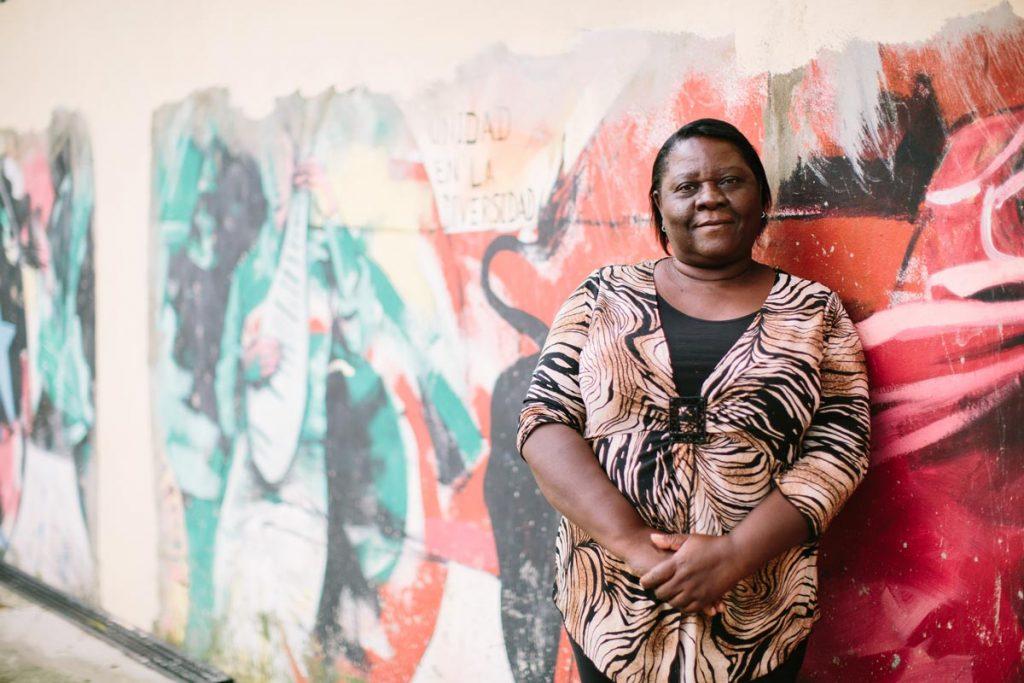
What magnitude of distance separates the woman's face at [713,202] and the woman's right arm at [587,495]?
1.63 ft

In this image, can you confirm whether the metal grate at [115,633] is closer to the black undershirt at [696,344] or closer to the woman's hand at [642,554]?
the woman's hand at [642,554]

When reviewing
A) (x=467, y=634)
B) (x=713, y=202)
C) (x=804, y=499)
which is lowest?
(x=467, y=634)

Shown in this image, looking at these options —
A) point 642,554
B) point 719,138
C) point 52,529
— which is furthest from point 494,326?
point 52,529

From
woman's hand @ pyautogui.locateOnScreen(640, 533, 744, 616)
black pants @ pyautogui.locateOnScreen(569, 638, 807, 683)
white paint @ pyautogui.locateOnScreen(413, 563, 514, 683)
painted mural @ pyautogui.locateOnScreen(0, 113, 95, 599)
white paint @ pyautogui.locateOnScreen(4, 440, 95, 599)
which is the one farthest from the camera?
white paint @ pyautogui.locateOnScreen(4, 440, 95, 599)

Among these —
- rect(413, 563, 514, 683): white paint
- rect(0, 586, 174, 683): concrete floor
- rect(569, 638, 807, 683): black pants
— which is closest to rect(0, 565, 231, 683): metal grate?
rect(0, 586, 174, 683): concrete floor

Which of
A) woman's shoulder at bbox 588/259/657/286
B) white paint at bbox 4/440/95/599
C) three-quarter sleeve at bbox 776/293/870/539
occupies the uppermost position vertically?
woman's shoulder at bbox 588/259/657/286

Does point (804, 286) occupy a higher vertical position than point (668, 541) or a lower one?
higher

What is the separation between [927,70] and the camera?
6.89 ft

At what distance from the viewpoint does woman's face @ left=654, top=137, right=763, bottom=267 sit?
2057 millimetres

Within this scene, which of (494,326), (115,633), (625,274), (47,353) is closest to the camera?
(625,274)

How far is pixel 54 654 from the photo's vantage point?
429 centimetres

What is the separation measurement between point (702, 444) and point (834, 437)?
0.90 feet

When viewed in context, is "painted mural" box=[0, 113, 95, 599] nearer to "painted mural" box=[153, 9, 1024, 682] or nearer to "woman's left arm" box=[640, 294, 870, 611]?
"painted mural" box=[153, 9, 1024, 682]

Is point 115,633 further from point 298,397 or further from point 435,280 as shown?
point 435,280
